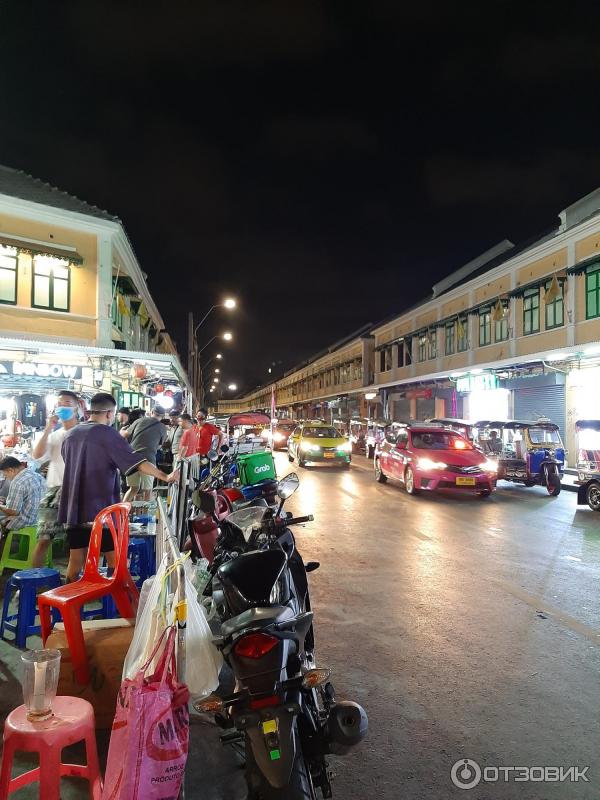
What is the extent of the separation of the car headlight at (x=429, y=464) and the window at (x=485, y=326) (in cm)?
1606

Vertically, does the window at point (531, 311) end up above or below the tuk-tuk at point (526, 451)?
above

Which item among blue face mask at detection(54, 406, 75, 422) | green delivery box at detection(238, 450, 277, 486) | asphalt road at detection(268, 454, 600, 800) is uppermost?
blue face mask at detection(54, 406, 75, 422)

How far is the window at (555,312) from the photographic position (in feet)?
69.1

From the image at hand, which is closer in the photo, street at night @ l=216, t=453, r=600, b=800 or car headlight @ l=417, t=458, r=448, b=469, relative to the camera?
street at night @ l=216, t=453, r=600, b=800

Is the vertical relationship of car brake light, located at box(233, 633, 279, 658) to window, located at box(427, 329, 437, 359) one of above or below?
below

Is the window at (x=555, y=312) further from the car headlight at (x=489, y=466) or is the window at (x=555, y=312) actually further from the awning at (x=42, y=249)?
the awning at (x=42, y=249)

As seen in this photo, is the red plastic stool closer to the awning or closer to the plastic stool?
the plastic stool

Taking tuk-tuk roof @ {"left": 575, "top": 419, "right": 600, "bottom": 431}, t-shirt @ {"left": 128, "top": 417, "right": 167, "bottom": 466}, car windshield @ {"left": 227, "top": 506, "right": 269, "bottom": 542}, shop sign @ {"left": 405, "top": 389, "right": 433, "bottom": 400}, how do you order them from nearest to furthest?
car windshield @ {"left": 227, "top": 506, "right": 269, "bottom": 542} < t-shirt @ {"left": 128, "top": 417, "right": 167, "bottom": 466} < tuk-tuk roof @ {"left": 575, "top": 419, "right": 600, "bottom": 431} < shop sign @ {"left": 405, "top": 389, "right": 433, "bottom": 400}

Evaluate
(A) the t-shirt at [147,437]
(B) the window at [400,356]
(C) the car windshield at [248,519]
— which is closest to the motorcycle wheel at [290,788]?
(C) the car windshield at [248,519]

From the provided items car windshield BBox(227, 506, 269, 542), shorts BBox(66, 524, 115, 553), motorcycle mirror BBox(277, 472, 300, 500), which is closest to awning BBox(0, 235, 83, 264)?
shorts BBox(66, 524, 115, 553)

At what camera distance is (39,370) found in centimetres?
1155

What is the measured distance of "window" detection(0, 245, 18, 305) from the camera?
16141 millimetres

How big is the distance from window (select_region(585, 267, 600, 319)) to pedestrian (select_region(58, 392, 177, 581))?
19.2 meters

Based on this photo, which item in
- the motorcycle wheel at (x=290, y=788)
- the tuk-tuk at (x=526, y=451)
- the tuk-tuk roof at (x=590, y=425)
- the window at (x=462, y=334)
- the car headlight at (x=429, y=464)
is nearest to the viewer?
the motorcycle wheel at (x=290, y=788)
